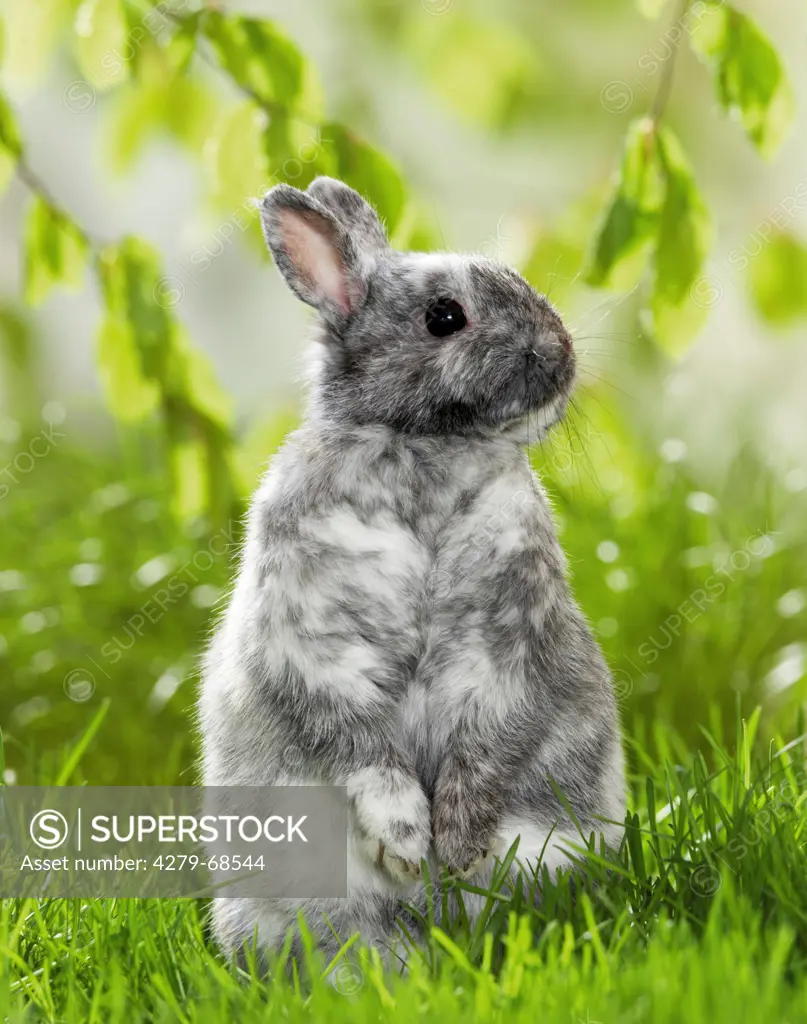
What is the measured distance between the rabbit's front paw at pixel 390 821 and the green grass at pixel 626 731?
0.58ft

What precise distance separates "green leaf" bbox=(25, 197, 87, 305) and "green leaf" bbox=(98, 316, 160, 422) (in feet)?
0.72

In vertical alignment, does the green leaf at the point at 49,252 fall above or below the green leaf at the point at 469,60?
below

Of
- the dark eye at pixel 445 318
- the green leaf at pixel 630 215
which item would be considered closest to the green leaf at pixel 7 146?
the dark eye at pixel 445 318

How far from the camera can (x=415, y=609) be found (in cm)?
282

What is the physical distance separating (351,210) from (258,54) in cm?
100

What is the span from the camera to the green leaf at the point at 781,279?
14.3 ft

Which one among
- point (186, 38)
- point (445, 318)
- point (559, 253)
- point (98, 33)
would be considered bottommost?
point (445, 318)

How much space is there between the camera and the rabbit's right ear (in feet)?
9.71

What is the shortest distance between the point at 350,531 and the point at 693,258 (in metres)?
1.58

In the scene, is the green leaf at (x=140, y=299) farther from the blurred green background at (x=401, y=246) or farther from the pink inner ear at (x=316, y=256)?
the pink inner ear at (x=316, y=256)

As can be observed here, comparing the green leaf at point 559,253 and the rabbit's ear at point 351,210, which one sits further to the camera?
the green leaf at point 559,253

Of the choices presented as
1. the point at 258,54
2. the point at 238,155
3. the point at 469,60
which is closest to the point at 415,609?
the point at 238,155

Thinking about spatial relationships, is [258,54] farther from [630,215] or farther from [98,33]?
[630,215]

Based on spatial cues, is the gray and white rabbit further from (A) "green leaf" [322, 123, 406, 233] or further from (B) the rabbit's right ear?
(A) "green leaf" [322, 123, 406, 233]
